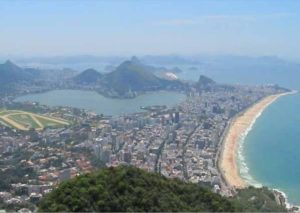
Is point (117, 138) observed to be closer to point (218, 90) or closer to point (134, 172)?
point (134, 172)

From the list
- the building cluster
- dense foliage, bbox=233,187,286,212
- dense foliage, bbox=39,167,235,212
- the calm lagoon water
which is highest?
dense foliage, bbox=39,167,235,212

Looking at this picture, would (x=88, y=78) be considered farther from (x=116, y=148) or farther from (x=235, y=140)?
(x=116, y=148)

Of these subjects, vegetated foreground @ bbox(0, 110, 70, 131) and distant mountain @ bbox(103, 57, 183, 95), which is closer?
vegetated foreground @ bbox(0, 110, 70, 131)

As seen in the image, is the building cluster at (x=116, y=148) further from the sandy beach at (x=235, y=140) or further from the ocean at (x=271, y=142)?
the ocean at (x=271, y=142)

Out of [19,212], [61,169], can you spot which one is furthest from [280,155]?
[19,212]

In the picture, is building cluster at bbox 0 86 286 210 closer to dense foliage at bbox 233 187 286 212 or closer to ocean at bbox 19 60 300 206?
dense foliage at bbox 233 187 286 212

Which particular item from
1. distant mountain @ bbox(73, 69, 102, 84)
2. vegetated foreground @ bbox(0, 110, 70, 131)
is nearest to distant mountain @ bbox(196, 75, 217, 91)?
distant mountain @ bbox(73, 69, 102, 84)

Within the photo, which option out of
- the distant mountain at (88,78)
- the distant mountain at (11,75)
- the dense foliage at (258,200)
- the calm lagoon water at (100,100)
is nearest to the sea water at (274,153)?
the dense foliage at (258,200)
